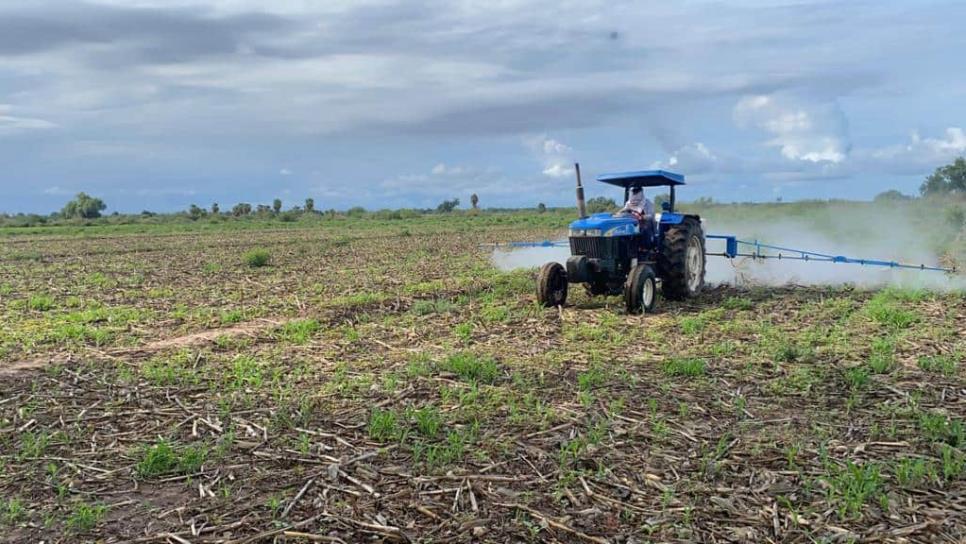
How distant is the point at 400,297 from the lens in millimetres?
12758

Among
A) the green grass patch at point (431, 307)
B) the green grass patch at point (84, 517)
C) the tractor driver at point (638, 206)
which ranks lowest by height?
the green grass patch at point (84, 517)

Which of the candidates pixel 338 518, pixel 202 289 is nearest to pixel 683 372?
pixel 338 518

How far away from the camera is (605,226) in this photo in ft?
37.0

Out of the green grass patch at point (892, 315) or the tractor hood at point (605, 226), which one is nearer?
the green grass patch at point (892, 315)

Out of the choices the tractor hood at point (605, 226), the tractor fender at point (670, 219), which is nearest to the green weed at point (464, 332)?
the tractor hood at point (605, 226)

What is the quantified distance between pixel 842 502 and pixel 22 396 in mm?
6685

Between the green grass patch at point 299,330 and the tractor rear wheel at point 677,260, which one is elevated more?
the tractor rear wheel at point 677,260

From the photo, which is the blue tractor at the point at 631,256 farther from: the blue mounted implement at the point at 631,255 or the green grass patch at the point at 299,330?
the green grass patch at the point at 299,330

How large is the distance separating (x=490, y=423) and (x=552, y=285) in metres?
5.40

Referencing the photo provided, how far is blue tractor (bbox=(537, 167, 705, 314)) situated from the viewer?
11.1 metres

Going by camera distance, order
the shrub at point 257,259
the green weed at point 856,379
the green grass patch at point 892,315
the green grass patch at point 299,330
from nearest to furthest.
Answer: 1. the green weed at point 856,379
2. the green grass patch at point 299,330
3. the green grass patch at point 892,315
4. the shrub at point 257,259

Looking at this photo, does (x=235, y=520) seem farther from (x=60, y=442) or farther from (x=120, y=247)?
(x=120, y=247)

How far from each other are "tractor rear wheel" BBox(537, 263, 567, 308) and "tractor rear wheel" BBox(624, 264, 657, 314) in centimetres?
106

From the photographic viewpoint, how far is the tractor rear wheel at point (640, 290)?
10570 millimetres
